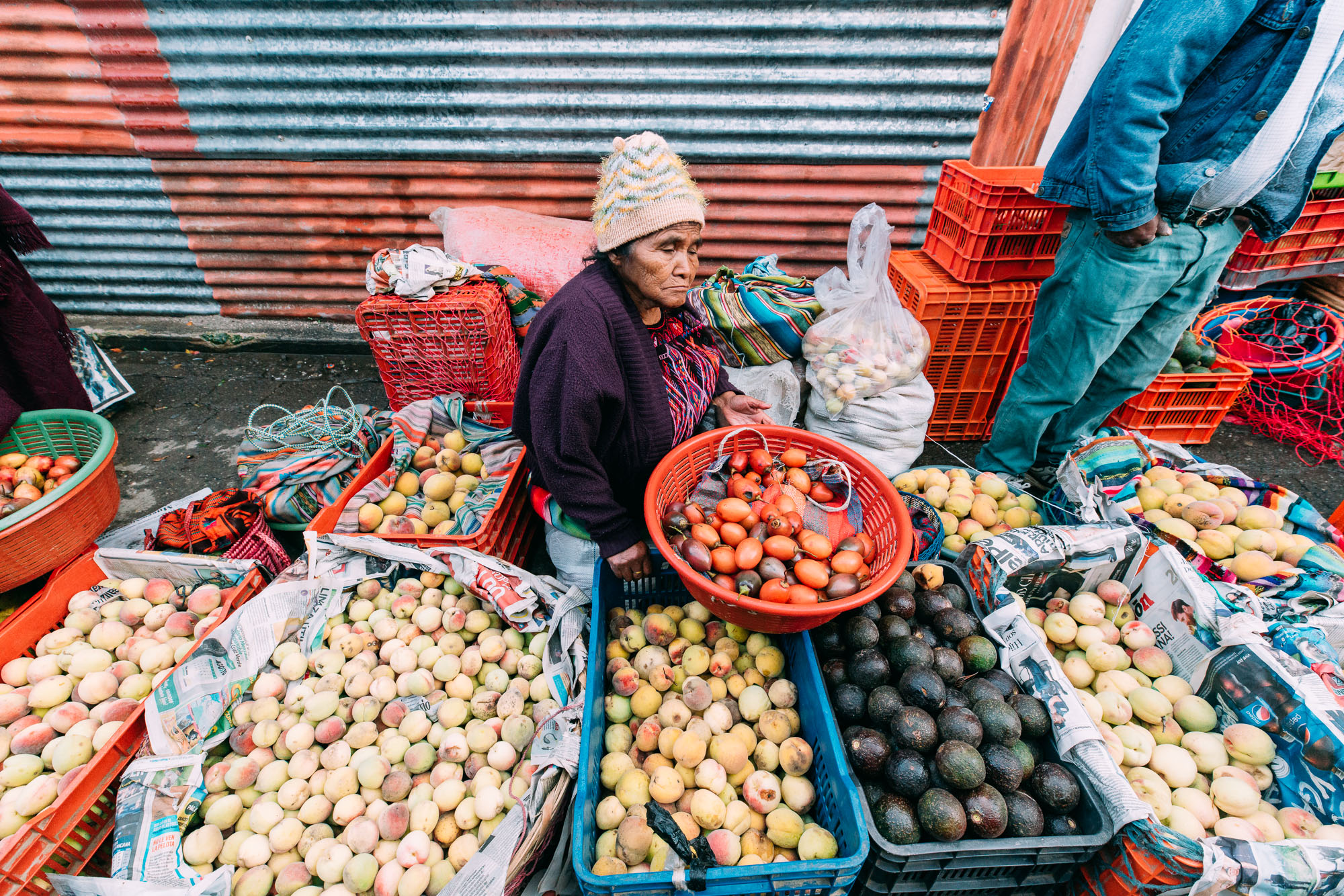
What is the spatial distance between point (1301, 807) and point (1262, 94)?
2479 millimetres

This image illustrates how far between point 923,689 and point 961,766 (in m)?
0.23

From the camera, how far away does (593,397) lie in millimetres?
1923

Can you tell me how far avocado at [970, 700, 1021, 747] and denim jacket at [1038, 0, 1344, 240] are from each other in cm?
209

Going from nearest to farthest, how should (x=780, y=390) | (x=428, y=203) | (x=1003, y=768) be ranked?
1. (x=1003, y=768)
2. (x=780, y=390)
3. (x=428, y=203)

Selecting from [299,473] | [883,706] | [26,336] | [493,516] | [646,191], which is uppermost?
[646,191]

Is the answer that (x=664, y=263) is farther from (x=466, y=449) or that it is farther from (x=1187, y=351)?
(x=1187, y=351)

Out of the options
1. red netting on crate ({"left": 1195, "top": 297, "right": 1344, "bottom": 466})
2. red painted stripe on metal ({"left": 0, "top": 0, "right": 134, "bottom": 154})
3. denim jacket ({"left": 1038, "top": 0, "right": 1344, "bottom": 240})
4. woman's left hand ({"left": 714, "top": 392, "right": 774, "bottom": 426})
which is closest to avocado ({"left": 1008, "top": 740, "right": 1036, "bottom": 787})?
woman's left hand ({"left": 714, "top": 392, "right": 774, "bottom": 426})

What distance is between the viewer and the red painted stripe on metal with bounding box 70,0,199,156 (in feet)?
13.5

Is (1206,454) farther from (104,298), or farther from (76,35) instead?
(104,298)

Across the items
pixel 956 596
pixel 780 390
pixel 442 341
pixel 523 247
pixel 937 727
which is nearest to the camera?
pixel 937 727

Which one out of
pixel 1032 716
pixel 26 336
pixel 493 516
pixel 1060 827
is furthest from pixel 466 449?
pixel 1060 827

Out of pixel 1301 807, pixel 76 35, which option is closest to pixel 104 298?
pixel 76 35

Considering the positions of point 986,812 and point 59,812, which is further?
point 59,812

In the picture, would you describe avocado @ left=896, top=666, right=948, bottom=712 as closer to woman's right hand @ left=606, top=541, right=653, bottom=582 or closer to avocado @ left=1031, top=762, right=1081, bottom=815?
avocado @ left=1031, top=762, right=1081, bottom=815
